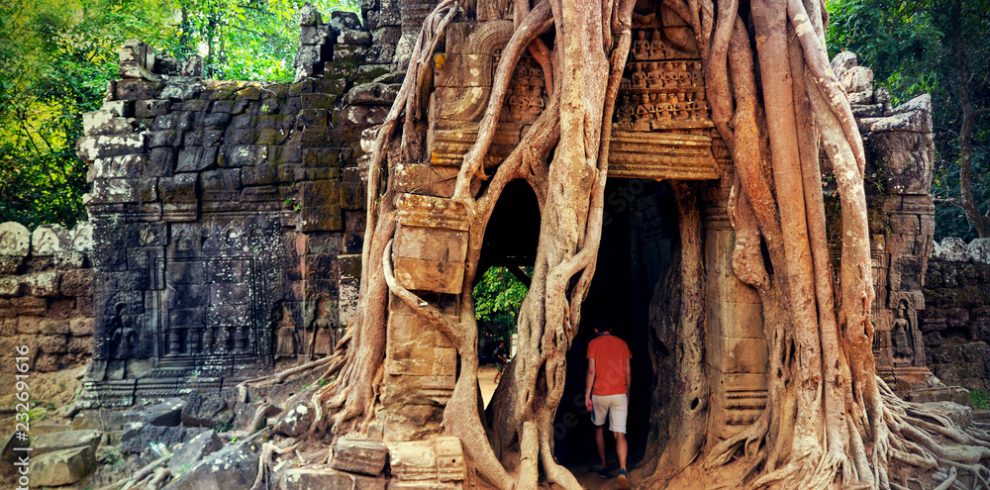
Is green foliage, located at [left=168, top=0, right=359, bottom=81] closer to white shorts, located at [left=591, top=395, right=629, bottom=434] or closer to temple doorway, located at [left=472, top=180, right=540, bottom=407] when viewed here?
temple doorway, located at [left=472, top=180, right=540, bottom=407]

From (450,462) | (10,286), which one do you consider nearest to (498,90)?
(450,462)

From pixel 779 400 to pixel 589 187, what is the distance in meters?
1.87

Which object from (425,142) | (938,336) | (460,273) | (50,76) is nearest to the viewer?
(460,273)

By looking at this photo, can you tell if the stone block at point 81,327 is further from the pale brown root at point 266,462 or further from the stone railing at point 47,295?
the pale brown root at point 266,462

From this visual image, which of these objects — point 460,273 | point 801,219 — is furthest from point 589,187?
point 801,219

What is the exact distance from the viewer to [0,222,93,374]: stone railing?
21.9 feet

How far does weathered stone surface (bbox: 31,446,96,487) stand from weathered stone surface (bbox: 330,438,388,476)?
8.82ft

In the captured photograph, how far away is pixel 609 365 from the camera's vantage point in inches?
199

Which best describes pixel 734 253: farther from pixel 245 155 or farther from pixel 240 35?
pixel 240 35

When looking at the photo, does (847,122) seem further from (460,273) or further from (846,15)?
(846,15)

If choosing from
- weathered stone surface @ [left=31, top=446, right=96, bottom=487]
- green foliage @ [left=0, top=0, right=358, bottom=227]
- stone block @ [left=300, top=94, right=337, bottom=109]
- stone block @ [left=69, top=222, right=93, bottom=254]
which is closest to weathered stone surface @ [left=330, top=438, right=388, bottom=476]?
weathered stone surface @ [left=31, top=446, right=96, bottom=487]

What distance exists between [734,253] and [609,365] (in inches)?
47.5

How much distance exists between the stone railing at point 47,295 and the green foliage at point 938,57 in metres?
9.42

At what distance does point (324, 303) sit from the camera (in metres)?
6.25
